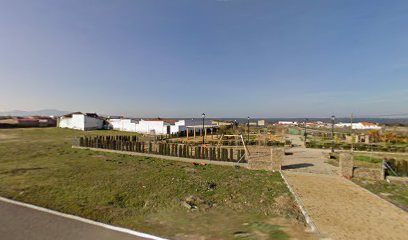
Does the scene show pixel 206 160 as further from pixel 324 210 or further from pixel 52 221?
pixel 52 221

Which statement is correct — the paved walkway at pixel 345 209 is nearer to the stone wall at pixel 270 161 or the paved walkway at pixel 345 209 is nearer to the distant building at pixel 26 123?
the stone wall at pixel 270 161

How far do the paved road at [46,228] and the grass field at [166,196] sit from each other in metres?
0.66

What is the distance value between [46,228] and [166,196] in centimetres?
453

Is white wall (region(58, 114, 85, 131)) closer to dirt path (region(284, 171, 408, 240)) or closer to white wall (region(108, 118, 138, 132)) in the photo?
white wall (region(108, 118, 138, 132))

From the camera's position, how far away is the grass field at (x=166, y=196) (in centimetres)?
791

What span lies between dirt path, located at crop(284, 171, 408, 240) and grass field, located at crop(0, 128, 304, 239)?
775mm

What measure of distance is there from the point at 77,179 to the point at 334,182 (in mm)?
13496

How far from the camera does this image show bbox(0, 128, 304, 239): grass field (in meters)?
7.91

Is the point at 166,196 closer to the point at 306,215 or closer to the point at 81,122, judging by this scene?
the point at 306,215

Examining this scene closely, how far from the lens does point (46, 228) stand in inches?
297

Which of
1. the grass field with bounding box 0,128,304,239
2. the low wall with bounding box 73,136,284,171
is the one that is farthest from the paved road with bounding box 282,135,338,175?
the grass field with bounding box 0,128,304,239

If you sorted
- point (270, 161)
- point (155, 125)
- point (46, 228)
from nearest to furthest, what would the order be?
point (46, 228), point (270, 161), point (155, 125)

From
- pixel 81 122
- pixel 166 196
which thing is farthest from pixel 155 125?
pixel 166 196

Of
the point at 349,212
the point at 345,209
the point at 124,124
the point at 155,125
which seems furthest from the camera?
the point at 124,124
